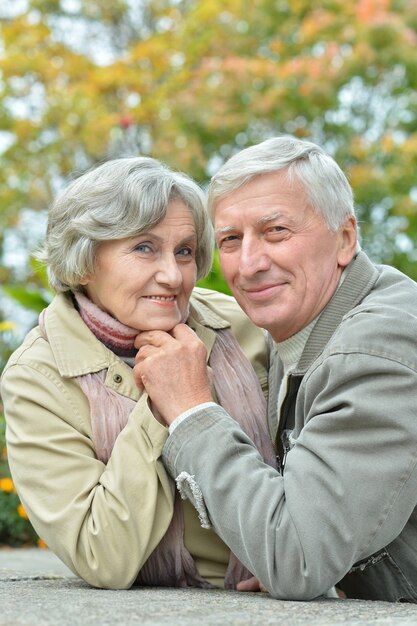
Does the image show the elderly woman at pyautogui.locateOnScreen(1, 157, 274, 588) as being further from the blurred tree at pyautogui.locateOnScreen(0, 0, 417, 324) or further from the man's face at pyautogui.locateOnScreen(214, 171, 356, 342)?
the blurred tree at pyautogui.locateOnScreen(0, 0, 417, 324)

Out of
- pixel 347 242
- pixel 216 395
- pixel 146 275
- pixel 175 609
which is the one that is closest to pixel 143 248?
pixel 146 275

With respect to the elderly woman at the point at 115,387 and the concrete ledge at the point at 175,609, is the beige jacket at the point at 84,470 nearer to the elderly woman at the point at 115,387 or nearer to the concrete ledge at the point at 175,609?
the elderly woman at the point at 115,387

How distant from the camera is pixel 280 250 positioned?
3.00 meters

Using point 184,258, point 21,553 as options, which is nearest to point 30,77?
point 21,553

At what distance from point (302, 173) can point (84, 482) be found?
1175 mm

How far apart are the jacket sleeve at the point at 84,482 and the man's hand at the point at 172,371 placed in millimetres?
66

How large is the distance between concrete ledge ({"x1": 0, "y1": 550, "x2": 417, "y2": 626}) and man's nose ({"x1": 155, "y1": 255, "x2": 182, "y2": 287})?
3.22 feet

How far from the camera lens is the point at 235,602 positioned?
2602 millimetres

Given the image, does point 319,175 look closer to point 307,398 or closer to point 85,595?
point 307,398

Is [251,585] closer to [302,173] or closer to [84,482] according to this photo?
[84,482]

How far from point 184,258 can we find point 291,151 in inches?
21.3

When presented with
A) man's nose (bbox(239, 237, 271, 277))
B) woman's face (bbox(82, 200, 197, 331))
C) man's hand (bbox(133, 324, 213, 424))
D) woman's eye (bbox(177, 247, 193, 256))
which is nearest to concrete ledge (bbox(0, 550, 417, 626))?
man's hand (bbox(133, 324, 213, 424))

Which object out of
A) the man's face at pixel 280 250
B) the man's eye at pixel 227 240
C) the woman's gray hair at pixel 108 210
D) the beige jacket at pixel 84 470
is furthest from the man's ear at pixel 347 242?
the beige jacket at pixel 84 470

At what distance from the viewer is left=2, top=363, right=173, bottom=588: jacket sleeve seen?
2.79 m
